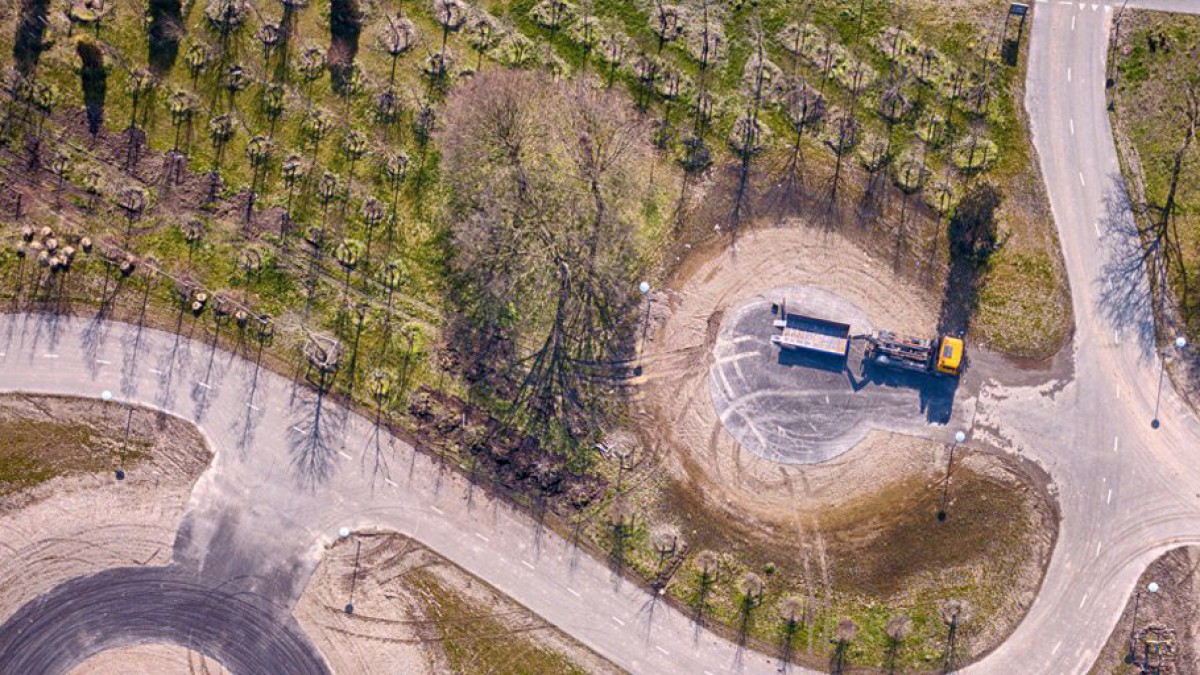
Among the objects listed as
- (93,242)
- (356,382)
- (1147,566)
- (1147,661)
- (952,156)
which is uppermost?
(952,156)

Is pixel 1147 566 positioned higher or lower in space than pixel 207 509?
higher

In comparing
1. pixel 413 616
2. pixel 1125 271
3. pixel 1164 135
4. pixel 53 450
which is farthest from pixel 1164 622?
pixel 53 450

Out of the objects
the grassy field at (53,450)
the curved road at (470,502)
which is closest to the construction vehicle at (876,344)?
the curved road at (470,502)

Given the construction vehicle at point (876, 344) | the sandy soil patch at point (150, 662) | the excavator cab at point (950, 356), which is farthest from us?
the sandy soil patch at point (150, 662)

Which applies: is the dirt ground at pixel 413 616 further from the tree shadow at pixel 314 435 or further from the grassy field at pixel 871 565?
the grassy field at pixel 871 565

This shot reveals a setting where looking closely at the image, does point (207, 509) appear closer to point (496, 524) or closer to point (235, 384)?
point (235, 384)

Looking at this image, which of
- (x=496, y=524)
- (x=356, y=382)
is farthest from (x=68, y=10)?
(x=496, y=524)
